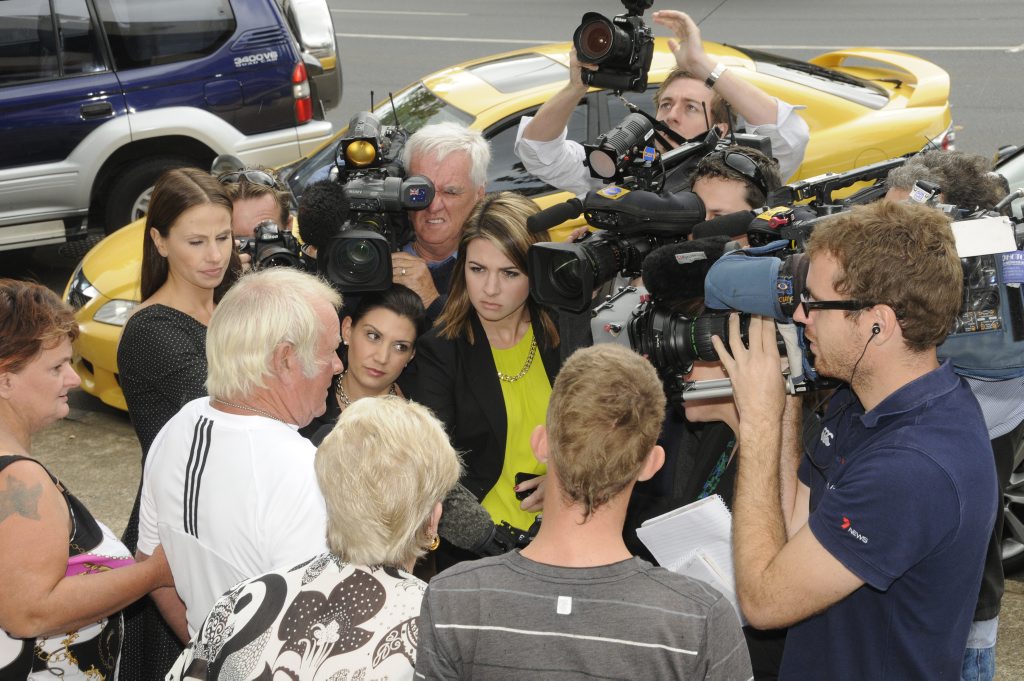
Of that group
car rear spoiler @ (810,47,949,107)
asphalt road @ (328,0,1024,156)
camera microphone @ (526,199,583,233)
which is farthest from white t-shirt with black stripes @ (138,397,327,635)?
asphalt road @ (328,0,1024,156)

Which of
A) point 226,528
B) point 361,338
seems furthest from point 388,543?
point 361,338

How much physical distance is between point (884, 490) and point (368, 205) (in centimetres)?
209

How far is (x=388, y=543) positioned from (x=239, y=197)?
279 centimetres

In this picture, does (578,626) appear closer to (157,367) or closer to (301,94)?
(157,367)

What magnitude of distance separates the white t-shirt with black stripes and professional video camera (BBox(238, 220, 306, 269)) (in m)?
1.20

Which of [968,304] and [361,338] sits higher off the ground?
[968,304]

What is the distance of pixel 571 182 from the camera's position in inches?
183

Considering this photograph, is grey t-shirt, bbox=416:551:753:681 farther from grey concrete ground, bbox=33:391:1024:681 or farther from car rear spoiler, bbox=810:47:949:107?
car rear spoiler, bbox=810:47:949:107

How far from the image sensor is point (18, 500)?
2.54 m

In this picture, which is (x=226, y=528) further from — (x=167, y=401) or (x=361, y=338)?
(x=361, y=338)

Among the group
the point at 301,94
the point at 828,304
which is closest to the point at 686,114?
the point at 828,304

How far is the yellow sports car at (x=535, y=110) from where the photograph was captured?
564cm

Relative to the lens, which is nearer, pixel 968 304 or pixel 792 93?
pixel 968 304

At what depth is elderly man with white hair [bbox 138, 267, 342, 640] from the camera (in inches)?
97.1
